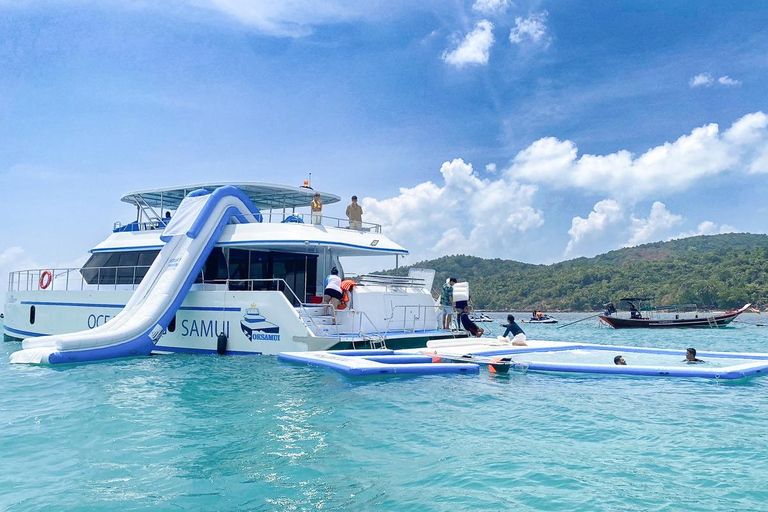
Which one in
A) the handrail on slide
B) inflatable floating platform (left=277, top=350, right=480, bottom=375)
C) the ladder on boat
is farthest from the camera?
the ladder on boat

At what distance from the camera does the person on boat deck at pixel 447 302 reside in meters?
18.2

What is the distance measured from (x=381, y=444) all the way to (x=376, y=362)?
18.9 feet

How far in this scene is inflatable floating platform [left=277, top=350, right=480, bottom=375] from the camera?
11773 millimetres

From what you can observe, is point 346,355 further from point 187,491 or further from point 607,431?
point 187,491

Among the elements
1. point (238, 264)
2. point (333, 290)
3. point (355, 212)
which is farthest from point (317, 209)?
point (333, 290)

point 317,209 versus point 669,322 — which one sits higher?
point 317,209

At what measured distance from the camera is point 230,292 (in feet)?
50.9

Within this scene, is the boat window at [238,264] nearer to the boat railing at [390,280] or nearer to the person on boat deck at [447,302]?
the boat railing at [390,280]

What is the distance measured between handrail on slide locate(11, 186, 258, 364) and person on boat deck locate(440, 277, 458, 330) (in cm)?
625

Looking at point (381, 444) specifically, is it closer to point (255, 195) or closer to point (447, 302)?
point (447, 302)

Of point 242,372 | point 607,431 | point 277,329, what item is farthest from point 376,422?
point 277,329

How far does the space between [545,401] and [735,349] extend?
2007 cm

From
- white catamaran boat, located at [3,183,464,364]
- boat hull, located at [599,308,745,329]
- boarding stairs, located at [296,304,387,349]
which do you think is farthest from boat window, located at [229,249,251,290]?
boat hull, located at [599,308,745,329]

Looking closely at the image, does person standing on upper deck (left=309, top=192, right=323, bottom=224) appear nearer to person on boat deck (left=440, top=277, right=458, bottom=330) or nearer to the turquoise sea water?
person on boat deck (left=440, top=277, right=458, bottom=330)
